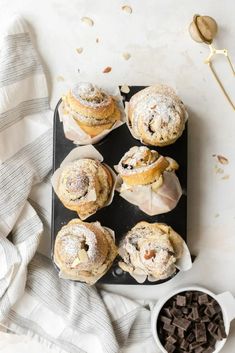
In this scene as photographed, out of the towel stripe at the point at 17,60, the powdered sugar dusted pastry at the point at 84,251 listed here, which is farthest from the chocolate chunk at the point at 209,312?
the towel stripe at the point at 17,60

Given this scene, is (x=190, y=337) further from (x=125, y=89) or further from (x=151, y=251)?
(x=125, y=89)

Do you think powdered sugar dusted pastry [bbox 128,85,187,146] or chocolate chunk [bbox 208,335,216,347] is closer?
powdered sugar dusted pastry [bbox 128,85,187,146]

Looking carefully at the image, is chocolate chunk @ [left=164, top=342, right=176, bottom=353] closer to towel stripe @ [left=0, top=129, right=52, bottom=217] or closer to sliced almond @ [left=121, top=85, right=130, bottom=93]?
towel stripe @ [left=0, top=129, right=52, bottom=217]

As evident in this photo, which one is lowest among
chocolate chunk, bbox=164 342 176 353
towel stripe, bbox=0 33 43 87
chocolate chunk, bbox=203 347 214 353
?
chocolate chunk, bbox=203 347 214 353

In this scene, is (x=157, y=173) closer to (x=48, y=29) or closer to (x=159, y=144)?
(x=159, y=144)

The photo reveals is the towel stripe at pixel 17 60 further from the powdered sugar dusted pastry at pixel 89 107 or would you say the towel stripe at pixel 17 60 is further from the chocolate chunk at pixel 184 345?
the chocolate chunk at pixel 184 345

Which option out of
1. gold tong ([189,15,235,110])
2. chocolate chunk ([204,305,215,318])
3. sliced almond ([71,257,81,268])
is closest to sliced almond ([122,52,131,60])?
gold tong ([189,15,235,110])
